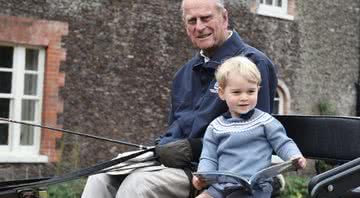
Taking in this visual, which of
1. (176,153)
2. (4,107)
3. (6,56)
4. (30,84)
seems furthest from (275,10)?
(176,153)

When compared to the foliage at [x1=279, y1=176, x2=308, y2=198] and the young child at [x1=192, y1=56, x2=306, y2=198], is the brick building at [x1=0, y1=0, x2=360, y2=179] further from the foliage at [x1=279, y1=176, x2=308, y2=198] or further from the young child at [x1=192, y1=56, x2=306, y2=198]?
the young child at [x1=192, y1=56, x2=306, y2=198]

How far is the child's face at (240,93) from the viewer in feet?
10.5

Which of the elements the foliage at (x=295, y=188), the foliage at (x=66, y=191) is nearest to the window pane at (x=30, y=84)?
the foliage at (x=66, y=191)

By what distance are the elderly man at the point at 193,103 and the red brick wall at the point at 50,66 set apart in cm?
650

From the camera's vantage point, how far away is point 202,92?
3.70m

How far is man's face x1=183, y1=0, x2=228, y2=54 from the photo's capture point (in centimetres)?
364

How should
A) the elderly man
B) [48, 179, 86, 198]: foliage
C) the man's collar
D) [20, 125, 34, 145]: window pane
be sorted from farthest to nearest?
[20, 125, 34, 145]: window pane < [48, 179, 86, 198]: foliage < the man's collar < the elderly man

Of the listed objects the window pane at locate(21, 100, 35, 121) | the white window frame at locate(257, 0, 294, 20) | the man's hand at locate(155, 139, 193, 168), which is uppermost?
the white window frame at locate(257, 0, 294, 20)

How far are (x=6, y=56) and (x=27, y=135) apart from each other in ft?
3.77

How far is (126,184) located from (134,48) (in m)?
7.82

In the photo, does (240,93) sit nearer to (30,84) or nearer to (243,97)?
(243,97)

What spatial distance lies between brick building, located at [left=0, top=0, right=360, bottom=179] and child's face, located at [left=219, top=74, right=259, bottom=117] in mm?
7018

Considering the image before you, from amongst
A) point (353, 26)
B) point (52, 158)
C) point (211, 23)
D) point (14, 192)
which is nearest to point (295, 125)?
point (211, 23)

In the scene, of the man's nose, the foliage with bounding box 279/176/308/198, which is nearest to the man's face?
the man's nose
